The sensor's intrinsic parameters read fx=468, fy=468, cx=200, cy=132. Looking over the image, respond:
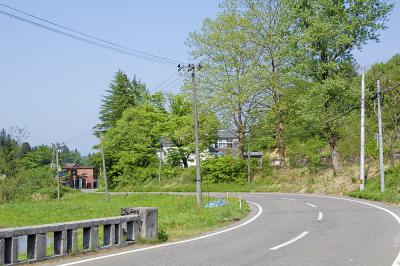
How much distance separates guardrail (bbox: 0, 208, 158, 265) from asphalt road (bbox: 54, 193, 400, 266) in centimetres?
58

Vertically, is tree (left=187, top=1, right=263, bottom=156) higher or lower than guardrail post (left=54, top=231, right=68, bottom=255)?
higher

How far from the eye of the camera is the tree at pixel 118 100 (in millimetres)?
79562

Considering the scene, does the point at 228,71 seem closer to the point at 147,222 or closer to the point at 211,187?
the point at 211,187

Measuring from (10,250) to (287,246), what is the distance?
6285 mm

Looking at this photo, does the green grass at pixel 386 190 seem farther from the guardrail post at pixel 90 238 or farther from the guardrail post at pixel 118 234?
the guardrail post at pixel 90 238

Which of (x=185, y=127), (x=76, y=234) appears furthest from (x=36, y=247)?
(x=185, y=127)

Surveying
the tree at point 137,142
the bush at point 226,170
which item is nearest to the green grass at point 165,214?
the bush at point 226,170

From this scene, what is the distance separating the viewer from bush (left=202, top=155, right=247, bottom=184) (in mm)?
49781

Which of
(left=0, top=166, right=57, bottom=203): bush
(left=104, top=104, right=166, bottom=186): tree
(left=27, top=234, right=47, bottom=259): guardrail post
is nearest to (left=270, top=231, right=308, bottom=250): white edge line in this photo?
(left=27, top=234, right=47, bottom=259): guardrail post

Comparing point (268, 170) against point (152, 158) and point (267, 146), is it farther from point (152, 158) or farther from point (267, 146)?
point (152, 158)

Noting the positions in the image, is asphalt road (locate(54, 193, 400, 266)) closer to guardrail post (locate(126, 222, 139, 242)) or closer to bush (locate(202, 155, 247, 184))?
guardrail post (locate(126, 222, 139, 242))

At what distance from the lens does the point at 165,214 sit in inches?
962

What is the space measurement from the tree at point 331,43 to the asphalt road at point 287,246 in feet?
68.0

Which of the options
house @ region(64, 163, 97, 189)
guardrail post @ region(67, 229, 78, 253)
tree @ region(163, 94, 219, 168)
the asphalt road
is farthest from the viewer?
house @ region(64, 163, 97, 189)
